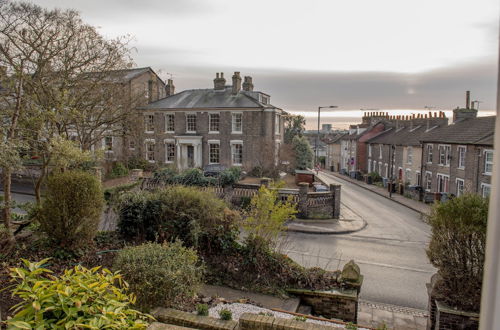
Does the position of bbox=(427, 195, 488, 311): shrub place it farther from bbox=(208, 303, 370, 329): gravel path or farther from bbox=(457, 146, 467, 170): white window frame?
bbox=(457, 146, 467, 170): white window frame

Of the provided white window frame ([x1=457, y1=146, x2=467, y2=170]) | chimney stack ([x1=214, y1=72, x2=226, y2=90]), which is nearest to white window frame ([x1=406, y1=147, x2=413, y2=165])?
white window frame ([x1=457, y1=146, x2=467, y2=170])

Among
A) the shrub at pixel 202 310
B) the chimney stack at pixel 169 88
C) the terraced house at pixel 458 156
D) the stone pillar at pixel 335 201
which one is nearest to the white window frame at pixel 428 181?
the terraced house at pixel 458 156

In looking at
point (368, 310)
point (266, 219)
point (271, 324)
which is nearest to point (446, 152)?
point (368, 310)

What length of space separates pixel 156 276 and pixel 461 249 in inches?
219

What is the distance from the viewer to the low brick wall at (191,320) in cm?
560

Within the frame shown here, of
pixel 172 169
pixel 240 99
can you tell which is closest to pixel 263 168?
pixel 240 99

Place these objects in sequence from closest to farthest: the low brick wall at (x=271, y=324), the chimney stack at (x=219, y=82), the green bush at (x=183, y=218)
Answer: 1. the low brick wall at (x=271, y=324)
2. the green bush at (x=183, y=218)
3. the chimney stack at (x=219, y=82)

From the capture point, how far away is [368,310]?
9.11 meters

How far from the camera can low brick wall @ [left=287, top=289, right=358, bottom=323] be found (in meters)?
8.05

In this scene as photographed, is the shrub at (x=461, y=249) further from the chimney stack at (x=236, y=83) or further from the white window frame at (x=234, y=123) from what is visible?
the chimney stack at (x=236, y=83)

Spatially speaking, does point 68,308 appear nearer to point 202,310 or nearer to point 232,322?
point 232,322

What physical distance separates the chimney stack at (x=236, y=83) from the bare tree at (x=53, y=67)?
47.7 ft

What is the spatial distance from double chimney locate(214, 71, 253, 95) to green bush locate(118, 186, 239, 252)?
2416 centimetres

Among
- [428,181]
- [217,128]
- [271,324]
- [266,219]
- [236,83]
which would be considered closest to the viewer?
[271,324]
